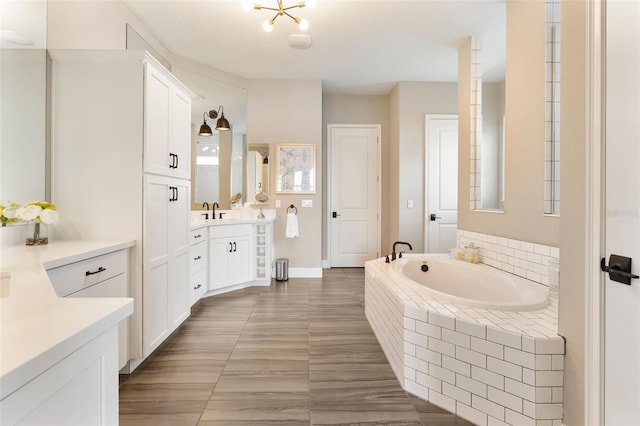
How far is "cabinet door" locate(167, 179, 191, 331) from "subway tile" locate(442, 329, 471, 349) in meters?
1.89

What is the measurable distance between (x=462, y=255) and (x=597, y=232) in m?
1.73

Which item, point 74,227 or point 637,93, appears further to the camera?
point 74,227

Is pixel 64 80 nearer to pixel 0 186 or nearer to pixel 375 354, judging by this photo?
pixel 0 186

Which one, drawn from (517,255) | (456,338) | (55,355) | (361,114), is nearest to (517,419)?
(456,338)

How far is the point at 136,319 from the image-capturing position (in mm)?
1906

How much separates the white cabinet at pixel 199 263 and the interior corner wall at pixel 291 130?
4.04 ft

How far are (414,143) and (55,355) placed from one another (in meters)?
4.55

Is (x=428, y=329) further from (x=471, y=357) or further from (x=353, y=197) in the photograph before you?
(x=353, y=197)

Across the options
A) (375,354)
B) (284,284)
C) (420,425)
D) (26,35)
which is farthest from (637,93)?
(284,284)

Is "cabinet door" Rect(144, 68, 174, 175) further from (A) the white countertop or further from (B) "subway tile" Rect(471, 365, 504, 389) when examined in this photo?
(B) "subway tile" Rect(471, 365, 504, 389)

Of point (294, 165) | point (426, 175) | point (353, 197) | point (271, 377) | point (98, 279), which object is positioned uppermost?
point (294, 165)

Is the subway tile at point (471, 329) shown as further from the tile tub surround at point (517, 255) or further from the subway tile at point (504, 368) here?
the tile tub surround at point (517, 255)

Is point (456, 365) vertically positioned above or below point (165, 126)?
below

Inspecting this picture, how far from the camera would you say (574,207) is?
4.10 ft
